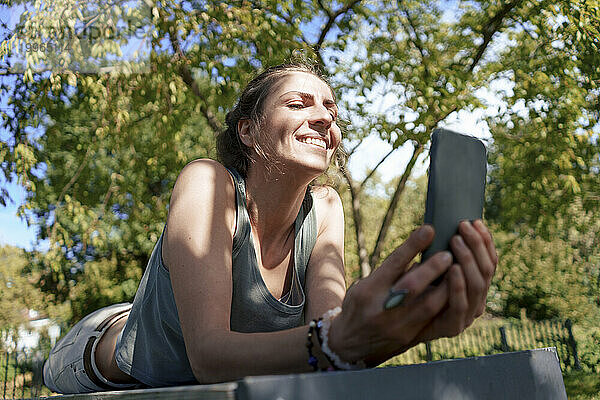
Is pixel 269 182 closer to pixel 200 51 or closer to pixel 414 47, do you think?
pixel 200 51

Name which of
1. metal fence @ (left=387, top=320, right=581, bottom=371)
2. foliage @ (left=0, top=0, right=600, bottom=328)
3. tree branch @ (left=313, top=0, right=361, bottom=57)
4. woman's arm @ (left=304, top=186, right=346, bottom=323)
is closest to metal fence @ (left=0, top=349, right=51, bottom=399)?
foliage @ (left=0, top=0, right=600, bottom=328)

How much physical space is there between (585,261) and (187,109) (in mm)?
15936

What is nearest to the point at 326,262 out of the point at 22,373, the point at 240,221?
the point at 240,221

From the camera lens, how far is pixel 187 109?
7.61 m

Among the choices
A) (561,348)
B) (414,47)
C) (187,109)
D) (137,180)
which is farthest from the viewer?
(561,348)

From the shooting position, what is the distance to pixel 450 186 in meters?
0.95

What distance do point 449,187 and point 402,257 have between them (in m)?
0.17

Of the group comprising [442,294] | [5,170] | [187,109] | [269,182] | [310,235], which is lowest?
[442,294]

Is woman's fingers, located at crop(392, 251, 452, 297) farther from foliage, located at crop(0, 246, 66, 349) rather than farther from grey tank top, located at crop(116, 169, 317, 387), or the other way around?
foliage, located at crop(0, 246, 66, 349)

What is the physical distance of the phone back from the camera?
0.93 metres

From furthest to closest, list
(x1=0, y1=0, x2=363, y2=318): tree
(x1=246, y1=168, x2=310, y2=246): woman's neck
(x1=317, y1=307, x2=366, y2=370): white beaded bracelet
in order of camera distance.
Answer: (x1=0, y1=0, x2=363, y2=318): tree
(x1=246, y1=168, x2=310, y2=246): woman's neck
(x1=317, y1=307, x2=366, y2=370): white beaded bracelet

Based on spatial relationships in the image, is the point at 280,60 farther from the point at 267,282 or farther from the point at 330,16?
the point at 267,282

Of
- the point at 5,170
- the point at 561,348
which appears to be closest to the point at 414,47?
the point at 5,170

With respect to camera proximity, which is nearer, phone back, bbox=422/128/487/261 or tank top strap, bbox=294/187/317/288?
phone back, bbox=422/128/487/261
